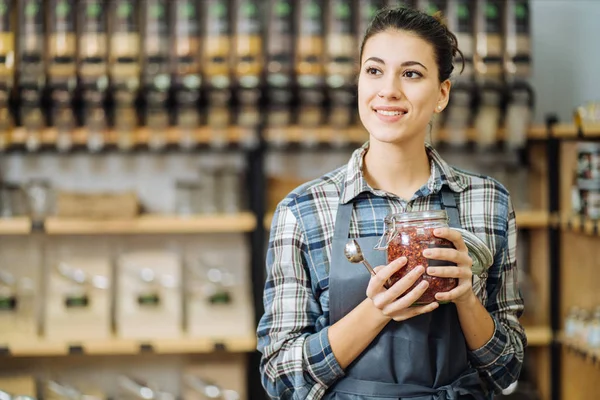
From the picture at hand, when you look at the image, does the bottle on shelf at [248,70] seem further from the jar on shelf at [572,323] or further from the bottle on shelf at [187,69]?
the jar on shelf at [572,323]

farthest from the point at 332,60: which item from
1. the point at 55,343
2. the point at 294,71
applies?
the point at 55,343

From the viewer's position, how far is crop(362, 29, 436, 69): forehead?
146cm

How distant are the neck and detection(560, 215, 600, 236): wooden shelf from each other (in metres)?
1.49

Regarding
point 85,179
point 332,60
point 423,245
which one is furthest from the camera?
point 85,179

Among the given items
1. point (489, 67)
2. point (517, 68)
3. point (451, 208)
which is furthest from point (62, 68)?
point (451, 208)

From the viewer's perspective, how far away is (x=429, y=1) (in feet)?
10.8

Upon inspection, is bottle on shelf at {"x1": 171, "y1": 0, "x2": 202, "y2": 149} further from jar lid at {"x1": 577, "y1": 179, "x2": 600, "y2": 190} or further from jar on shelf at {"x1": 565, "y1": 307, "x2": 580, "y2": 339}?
jar on shelf at {"x1": 565, "y1": 307, "x2": 580, "y2": 339}

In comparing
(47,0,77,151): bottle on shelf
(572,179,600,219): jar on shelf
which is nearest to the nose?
(572,179,600,219): jar on shelf

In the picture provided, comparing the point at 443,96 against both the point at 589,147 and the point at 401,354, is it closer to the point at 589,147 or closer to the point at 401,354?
the point at 401,354

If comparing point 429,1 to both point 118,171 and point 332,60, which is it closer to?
point 332,60

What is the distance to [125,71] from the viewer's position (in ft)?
10.7

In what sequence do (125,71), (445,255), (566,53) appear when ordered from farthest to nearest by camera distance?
1. (566,53)
2. (125,71)
3. (445,255)

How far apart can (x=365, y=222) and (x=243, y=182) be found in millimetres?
1948

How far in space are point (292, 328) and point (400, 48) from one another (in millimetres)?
533
